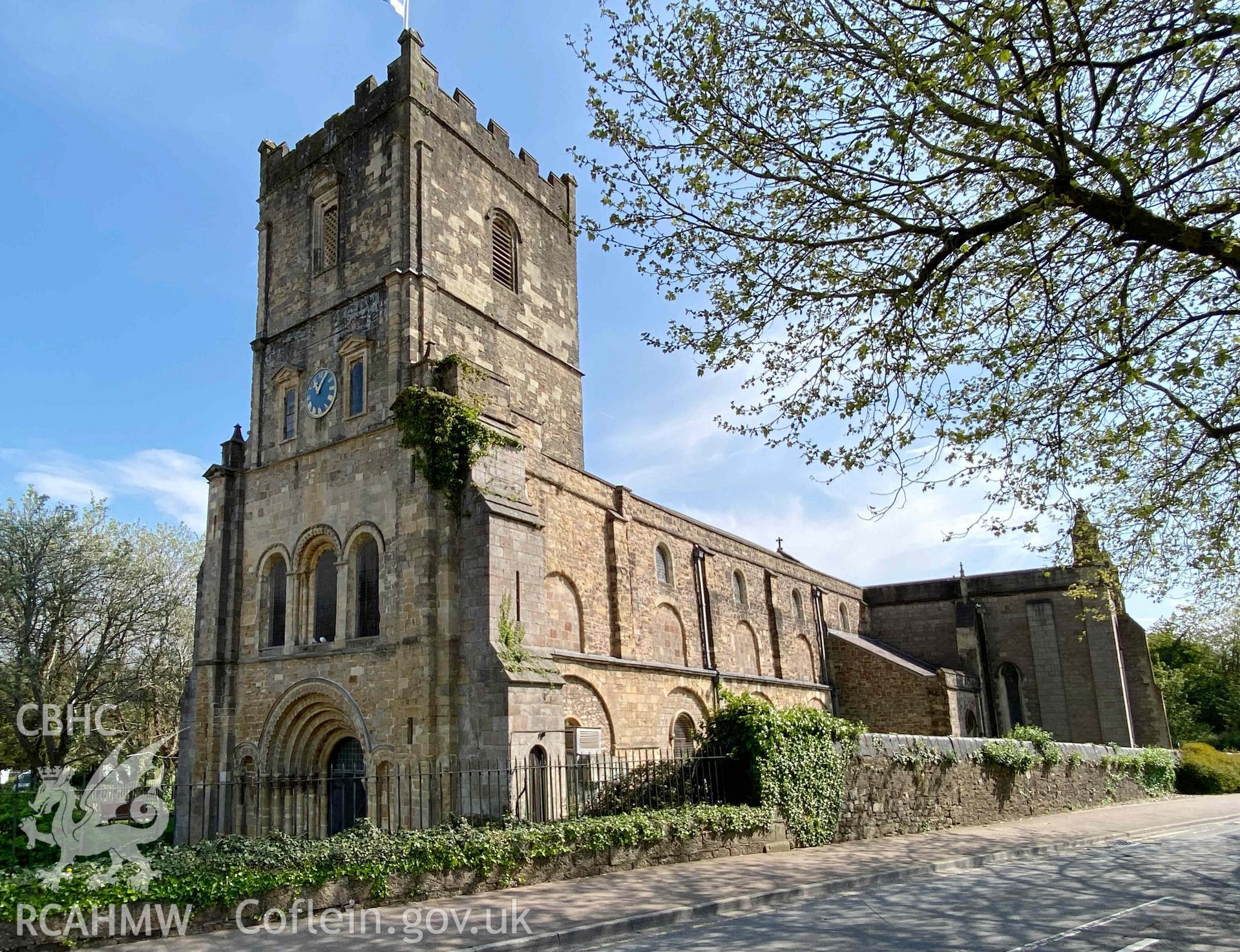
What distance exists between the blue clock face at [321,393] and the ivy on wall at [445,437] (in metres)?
2.86

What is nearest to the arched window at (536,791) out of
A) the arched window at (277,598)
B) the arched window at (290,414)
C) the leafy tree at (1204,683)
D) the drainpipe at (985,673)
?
Result: the arched window at (277,598)

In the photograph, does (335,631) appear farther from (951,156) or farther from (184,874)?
(951,156)

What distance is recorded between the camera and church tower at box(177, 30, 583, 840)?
50.0ft

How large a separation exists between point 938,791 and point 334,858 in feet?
40.8

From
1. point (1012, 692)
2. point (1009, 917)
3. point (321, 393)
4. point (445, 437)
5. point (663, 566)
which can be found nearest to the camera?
point (1009, 917)

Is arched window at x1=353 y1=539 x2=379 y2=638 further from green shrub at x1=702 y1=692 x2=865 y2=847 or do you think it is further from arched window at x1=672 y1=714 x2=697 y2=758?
arched window at x1=672 y1=714 x2=697 y2=758

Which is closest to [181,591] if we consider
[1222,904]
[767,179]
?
[767,179]

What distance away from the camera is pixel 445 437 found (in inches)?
632

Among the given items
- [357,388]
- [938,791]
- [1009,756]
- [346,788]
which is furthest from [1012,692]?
[357,388]

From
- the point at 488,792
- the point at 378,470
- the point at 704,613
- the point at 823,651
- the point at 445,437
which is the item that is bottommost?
the point at 488,792

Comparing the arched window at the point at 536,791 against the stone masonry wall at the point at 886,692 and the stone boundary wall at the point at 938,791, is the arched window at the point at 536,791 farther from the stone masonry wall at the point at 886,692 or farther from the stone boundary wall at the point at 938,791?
the stone masonry wall at the point at 886,692

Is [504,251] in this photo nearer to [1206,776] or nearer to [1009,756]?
[1009,756]

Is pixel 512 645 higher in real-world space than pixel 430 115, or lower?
lower

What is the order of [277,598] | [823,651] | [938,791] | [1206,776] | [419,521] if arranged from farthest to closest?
[823,651] → [1206,776] → [277,598] → [938,791] → [419,521]
